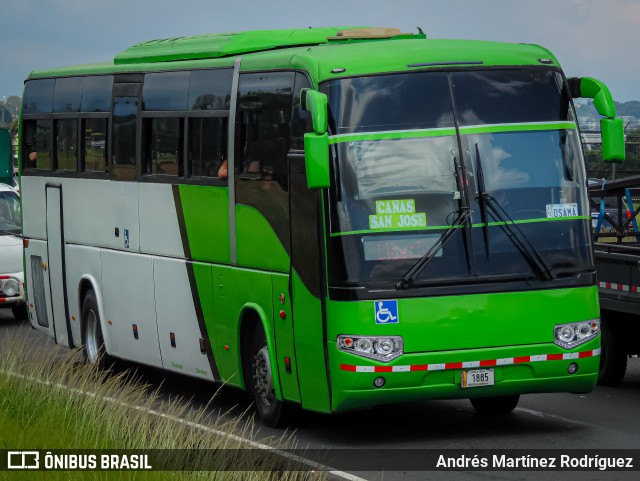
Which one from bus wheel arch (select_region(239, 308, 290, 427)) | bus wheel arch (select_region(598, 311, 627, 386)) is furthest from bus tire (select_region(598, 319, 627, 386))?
bus wheel arch (select_region(239, 308, 290, 427))

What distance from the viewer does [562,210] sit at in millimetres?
12594

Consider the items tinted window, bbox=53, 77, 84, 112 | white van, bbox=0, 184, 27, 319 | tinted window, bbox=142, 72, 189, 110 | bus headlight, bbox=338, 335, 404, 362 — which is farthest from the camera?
white van, bbox=0, 184, 27, 319

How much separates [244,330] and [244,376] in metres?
0.43

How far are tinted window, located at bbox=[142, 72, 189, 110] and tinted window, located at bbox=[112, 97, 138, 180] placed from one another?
35 centimetres

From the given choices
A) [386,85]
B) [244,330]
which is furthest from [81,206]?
[386,85]

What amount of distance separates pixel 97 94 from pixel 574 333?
769cm

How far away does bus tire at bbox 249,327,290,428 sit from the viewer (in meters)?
13.4

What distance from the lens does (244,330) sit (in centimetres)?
1426

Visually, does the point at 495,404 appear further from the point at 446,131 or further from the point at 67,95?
the point at 67,95

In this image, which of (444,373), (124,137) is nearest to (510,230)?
(444,373)

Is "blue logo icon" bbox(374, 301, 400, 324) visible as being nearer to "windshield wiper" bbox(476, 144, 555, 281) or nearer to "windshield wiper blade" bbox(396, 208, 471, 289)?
"windshield wiper blade" bbox(396, 208, 471, 289)

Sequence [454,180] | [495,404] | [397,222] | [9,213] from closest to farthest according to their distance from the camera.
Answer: [397,222], [454,180], [495,404], [9,213]

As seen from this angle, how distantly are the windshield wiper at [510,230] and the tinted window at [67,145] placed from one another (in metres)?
7.50

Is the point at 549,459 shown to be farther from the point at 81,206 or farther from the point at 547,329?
the point at 81,206
